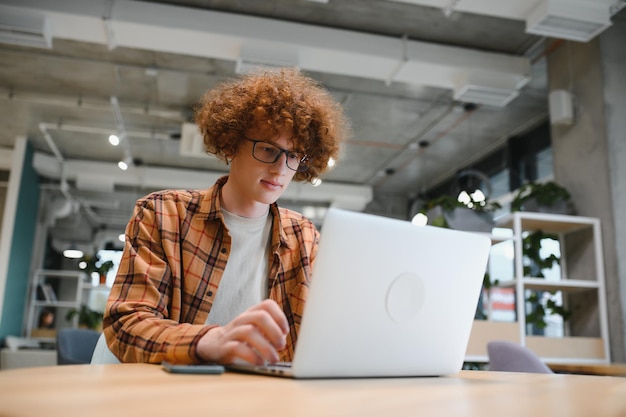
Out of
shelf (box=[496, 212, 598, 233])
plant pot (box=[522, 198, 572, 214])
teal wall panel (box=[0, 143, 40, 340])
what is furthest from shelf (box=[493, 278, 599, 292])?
teal wall panel (box=[0, 143, 40, 340])

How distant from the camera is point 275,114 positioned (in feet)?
5.17

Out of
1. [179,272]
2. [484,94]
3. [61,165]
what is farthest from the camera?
[61,165]

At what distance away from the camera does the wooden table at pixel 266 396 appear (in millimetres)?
550

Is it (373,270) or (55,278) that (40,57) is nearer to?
(373,270)

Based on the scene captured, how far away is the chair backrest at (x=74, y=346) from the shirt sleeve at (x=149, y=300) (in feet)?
9.28

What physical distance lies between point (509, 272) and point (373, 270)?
787 centimetres

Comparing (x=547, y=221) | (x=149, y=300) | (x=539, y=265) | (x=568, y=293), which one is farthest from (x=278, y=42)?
(x=149, y=300)

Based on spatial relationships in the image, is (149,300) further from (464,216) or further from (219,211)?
(464,216)

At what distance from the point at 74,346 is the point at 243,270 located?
2924 mm

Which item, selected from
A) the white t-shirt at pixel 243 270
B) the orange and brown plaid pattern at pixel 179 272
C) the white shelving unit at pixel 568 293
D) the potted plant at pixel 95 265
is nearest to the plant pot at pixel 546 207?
the white shelving unit at pixel 568 293

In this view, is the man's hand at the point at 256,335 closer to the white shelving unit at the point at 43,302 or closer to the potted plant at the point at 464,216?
the potted plant at the point at 464,216

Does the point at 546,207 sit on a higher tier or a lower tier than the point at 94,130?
lower

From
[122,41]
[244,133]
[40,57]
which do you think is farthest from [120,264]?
[40,57]

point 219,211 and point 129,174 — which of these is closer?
point 219,211
